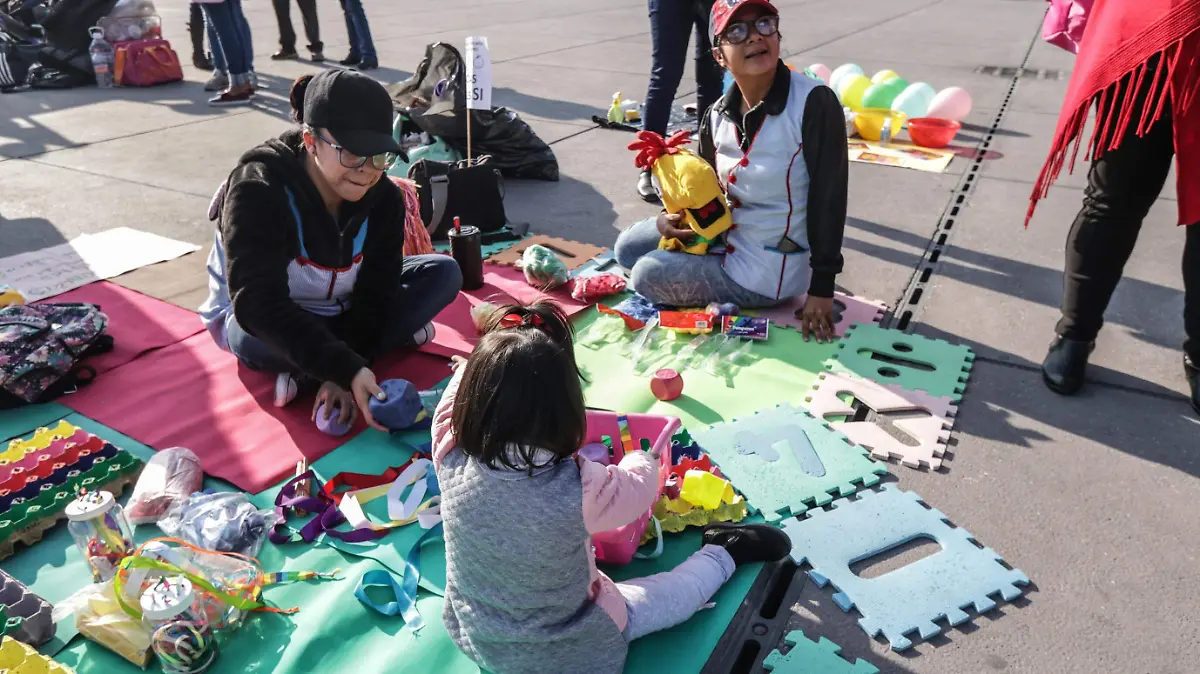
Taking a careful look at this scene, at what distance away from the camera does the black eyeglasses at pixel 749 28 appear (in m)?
2.90

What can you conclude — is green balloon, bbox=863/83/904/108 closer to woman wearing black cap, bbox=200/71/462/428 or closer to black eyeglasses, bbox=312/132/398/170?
woman wearing black cap, bbox=200/71/462/428

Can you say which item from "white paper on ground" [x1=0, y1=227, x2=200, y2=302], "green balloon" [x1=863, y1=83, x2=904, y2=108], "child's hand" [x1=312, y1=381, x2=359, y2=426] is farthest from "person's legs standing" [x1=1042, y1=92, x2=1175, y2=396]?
"white paper on ground" [x1=0, y1=227, x2=200, y2=302]

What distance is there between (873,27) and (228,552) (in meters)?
11.5

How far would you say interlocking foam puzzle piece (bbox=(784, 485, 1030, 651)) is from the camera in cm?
196

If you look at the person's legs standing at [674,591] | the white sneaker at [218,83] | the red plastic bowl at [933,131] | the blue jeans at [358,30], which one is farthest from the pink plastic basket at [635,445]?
the blue jeans at [358,30]

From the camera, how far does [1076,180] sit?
16.7 feet

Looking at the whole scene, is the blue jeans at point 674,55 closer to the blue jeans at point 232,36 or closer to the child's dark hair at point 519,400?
the child's dark hair at point 519,400

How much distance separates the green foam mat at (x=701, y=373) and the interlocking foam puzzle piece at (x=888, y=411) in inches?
3.5

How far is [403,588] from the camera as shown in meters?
2.04

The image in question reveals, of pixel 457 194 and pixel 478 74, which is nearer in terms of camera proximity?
pixel 478 74

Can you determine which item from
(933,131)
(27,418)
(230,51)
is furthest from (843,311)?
(230,51)

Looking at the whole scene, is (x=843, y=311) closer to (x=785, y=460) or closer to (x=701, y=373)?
(x=701, y=373)

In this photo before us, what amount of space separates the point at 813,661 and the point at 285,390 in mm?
1885

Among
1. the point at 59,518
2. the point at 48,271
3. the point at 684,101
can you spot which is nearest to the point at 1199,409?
the point at 59,518
